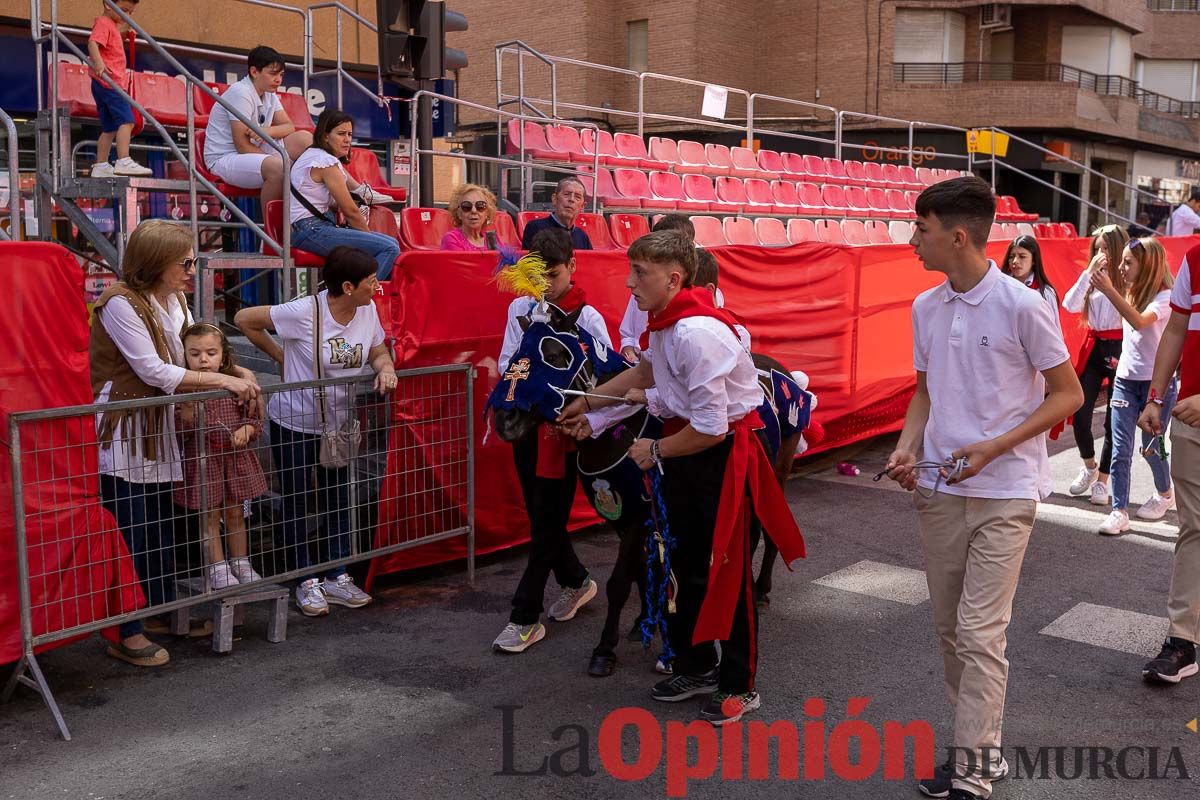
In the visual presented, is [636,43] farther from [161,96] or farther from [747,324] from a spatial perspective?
[747,324]

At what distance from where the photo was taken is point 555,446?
524cm

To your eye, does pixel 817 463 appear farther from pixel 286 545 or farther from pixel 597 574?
Result: pixel 286 545

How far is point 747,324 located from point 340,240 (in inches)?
120

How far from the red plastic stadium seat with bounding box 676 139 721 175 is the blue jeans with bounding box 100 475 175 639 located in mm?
12364

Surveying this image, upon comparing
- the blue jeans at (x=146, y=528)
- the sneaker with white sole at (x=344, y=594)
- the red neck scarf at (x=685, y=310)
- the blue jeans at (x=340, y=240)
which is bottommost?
the sneaker with white sole at (x=344, y=594)

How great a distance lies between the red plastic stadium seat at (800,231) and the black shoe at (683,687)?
10.6m

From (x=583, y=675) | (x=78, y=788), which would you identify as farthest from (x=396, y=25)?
(x=78, y=788)

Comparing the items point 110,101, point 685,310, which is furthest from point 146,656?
point 110,101

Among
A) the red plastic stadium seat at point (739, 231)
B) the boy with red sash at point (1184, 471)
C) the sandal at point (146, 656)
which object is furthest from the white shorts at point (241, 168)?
the red plastic stadium seat at point (739, 231)

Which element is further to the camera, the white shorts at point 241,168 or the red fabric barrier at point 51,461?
the white shorts at point 241,168

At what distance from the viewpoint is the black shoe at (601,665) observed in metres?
5.02

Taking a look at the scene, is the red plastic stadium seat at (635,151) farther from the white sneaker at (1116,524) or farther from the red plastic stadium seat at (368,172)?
the white sneaker at (1116,524)

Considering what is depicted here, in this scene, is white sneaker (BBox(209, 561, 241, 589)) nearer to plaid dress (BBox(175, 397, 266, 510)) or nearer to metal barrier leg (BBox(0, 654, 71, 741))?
plaid dress (BBox(175, 397, 266, 510))

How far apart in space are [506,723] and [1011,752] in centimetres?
196
